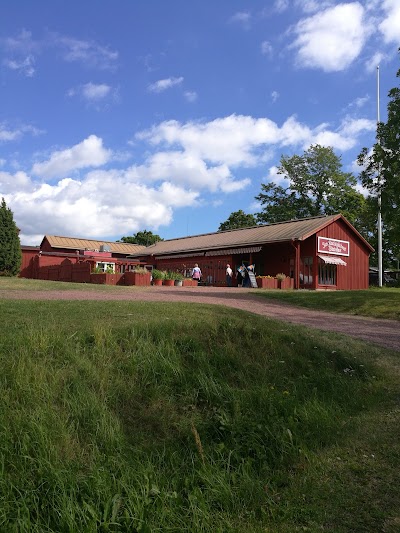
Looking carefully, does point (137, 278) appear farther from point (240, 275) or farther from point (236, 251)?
point (236, 251)

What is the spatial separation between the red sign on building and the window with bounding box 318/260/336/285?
83 cm

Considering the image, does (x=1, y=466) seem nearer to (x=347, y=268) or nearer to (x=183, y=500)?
(x=183, y=500)

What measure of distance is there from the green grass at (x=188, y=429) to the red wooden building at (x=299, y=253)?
1994 centimetres

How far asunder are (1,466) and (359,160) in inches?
665

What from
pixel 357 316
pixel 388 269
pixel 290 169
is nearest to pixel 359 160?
pixel 357 316

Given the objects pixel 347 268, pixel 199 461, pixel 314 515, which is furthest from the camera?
pixel 347 268

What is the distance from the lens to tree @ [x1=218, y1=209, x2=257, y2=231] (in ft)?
196

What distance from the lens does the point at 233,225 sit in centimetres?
6016

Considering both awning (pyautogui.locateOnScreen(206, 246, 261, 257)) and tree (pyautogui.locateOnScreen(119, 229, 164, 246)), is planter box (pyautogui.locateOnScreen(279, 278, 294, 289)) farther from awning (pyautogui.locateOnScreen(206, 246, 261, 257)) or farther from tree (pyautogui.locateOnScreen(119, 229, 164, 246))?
tree (pyautogui.locateOnScreen(119, 229, 164, 246))

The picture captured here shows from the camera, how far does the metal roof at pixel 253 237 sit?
26884 millimetres

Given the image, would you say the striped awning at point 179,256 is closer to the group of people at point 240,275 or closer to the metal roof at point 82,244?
the group of people at point 240,275

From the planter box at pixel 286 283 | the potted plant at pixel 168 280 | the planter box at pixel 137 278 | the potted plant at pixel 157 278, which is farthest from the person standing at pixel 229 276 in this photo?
the planter box at pixel 137 278

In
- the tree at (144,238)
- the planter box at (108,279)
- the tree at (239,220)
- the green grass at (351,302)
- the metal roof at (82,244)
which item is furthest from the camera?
the tree at (144,238)

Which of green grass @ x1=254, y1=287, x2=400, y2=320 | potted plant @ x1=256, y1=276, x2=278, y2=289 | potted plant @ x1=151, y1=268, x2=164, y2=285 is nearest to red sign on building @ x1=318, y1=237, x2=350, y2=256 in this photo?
potted plant @ x1=256, y1=276, x2=278, y2=289
